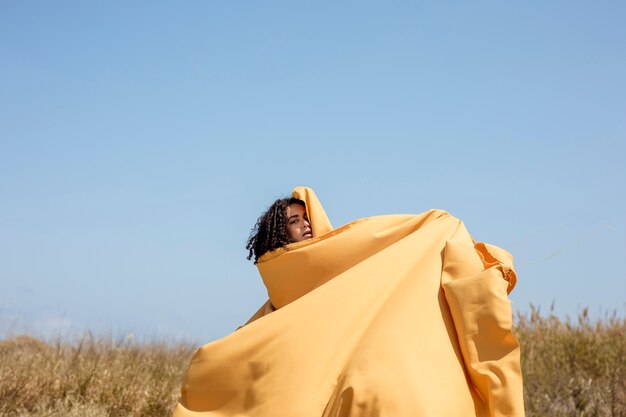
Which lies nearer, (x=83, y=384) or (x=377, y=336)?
(x=377, y=336)

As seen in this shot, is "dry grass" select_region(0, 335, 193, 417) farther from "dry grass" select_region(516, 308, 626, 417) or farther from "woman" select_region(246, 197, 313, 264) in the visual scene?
"dry grass" select_region(516, 308, 626, 417)

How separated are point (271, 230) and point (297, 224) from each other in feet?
0.72

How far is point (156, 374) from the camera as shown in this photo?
394 inches

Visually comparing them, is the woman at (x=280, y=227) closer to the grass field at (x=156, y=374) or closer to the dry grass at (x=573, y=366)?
the grass field at (x=156, y=374)

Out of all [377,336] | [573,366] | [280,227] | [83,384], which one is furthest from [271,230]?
[573,366]

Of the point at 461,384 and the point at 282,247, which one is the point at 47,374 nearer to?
the point at 282,247

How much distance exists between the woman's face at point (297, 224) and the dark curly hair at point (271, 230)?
35 mm

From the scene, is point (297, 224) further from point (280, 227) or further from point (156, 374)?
point (156, 374)

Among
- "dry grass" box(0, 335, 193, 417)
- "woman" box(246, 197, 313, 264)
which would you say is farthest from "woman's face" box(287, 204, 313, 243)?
Answer: "dry grass" box(0, 335, 193, 417)

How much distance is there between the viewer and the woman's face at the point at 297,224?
20.3 ft

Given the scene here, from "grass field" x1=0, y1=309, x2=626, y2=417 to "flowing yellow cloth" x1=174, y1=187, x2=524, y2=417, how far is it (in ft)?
10.9

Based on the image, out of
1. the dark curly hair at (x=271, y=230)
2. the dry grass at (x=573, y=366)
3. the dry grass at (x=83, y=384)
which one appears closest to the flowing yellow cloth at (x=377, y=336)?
the dark curly hair at (x=271, y=230)

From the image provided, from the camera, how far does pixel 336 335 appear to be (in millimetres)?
4961

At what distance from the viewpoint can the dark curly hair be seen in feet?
19.9
